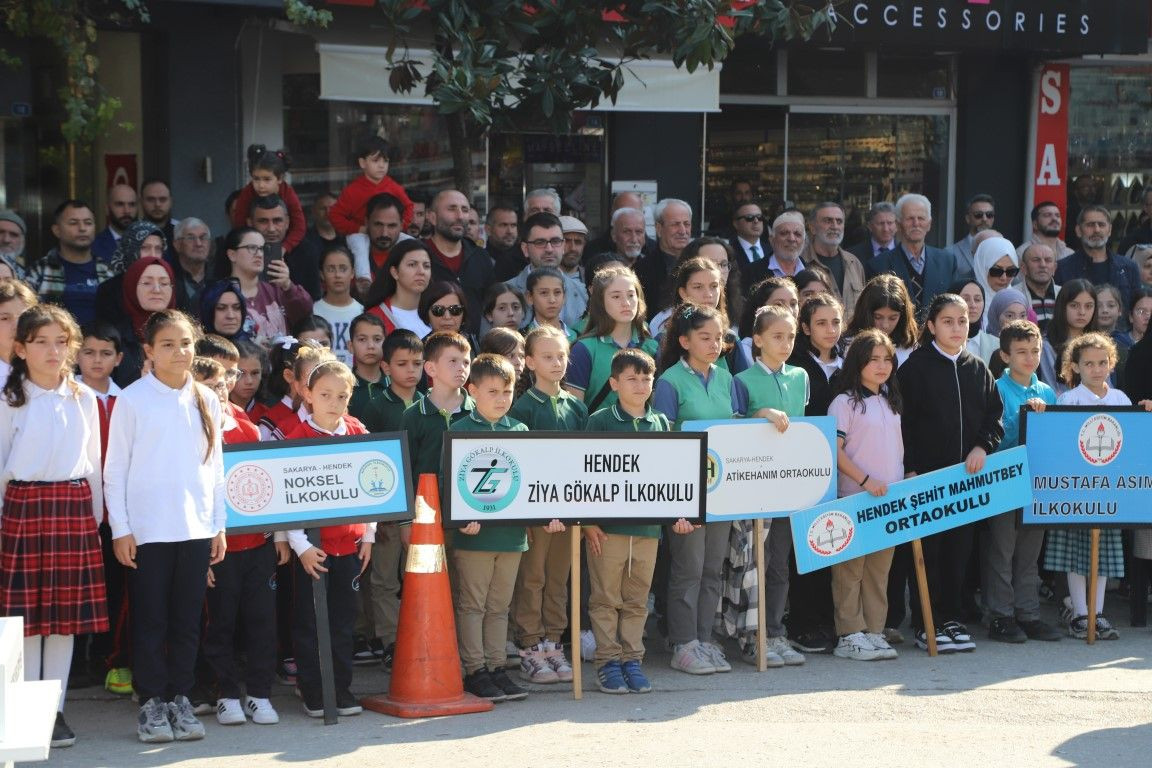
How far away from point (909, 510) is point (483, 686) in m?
2.36

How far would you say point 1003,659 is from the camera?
8.03 m

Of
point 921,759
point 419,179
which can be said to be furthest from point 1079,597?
point 419,179

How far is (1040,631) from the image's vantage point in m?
8.46

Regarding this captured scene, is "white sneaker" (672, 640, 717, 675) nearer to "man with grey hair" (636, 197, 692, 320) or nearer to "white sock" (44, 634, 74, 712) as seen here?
"white sock" (44, 634, 74, 712)

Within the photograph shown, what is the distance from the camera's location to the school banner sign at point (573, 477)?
23.0 feet

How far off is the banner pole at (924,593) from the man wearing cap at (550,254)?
2549mm

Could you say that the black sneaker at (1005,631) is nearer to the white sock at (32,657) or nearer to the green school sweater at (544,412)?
the green school sweater at (544,412)

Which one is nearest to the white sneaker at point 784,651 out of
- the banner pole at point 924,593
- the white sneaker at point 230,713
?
the banner pole at point 924,593

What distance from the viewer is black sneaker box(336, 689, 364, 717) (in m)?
6.91

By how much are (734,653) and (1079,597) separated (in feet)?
6.49

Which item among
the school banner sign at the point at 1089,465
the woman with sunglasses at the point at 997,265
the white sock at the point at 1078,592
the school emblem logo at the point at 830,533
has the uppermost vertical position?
the woman with sunglasses at the point at 997,265

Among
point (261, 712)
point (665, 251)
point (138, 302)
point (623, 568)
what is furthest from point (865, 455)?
point (138, 302)

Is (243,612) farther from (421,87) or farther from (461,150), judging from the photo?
(421,87)

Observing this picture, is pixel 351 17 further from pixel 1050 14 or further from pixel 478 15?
pixel 1050 14
